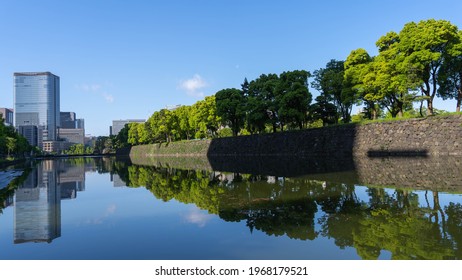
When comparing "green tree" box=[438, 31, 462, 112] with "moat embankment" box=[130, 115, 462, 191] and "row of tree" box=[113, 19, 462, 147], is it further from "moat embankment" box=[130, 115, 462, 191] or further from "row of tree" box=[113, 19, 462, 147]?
"moat embankment" box=[130, 115, 462, 191]

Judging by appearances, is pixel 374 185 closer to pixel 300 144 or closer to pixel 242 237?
pixel 242 237

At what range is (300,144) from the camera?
115 feet

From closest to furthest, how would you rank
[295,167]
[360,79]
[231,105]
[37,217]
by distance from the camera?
1. [37,217]
2. [295,167]
3. [360,79]
4. [231,105]

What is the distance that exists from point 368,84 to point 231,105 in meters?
21.1

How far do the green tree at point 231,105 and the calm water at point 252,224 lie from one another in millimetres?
35499

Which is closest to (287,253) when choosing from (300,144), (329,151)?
(329,151)

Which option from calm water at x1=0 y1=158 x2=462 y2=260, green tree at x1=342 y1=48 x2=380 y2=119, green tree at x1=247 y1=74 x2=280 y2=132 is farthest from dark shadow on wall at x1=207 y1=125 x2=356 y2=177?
calm water at x1=0 y1=158 x2=462 y2=260

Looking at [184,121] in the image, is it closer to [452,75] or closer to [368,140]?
[368,140]

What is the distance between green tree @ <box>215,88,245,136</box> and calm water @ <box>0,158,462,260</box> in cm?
3550

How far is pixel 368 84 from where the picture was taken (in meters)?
30.4

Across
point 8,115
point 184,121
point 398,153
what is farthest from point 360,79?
point 8,115

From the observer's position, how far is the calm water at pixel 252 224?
5.34 meters

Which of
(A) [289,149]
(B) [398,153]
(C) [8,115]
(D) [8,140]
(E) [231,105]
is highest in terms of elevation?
(C) [8,115]
